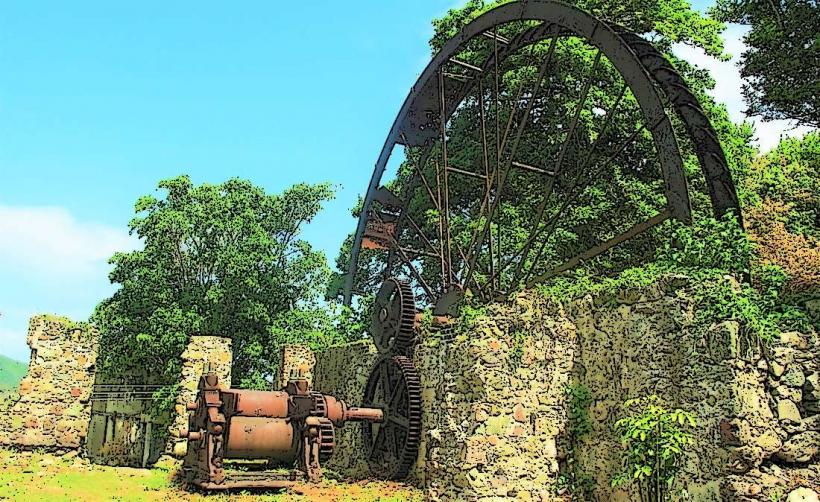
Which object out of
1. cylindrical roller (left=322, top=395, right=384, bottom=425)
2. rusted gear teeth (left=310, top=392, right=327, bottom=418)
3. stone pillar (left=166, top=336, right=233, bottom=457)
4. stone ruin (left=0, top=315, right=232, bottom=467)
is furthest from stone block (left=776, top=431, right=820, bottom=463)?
stone ruin (left=0, top=315, right=232, bottom=467)

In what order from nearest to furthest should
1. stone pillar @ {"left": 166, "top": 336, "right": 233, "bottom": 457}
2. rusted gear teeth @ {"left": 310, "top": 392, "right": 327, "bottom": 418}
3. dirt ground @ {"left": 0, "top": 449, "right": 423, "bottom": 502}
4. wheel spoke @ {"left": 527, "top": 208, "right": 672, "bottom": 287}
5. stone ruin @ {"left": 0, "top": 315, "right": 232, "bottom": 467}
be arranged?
1. wheel spoke @ {"left": 527, "top": 208, "right": 672, "bottom": 287}
2. dirt ground @ {"left": 0, "top": 449, "right": 423, "bottom": 502}
3. rusted gear teeth @ {"left": 310, "top": 392, "right": 327, "bottom": 418}
4. stone pillar @ {"left": 166, "top": 336, "right": 233, "bottom": 457}
5. stone ruin @ {"left": 0, "top": 315, "right": 232, "bottom": 467}

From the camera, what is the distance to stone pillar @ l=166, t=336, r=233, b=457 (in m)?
13.8

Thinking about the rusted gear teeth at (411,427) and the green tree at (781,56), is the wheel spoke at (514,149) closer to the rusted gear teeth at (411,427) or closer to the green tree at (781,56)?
the rusted gear teeth at (411,427)

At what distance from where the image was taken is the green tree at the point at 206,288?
19266mm

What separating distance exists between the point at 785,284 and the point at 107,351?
17.3m

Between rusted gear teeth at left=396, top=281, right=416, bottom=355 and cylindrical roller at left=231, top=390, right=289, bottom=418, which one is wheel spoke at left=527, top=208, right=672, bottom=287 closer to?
rusted gear teeth at left=396, top=281, right=416, bottom=355

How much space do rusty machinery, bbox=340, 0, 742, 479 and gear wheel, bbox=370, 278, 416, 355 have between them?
2 centimetres

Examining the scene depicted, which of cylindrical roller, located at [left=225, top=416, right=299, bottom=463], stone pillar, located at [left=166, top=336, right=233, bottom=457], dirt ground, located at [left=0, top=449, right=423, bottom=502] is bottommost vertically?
dirt ground, located at [left=0, top=449, right=423, bottom=502]

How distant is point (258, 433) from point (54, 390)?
22.2 feet

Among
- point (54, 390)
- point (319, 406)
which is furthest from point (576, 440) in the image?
point (54, 390)

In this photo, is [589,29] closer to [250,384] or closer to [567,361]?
[567,361]

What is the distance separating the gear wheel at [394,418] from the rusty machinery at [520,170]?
25mm

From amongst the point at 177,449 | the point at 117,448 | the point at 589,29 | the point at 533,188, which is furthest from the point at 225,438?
the point at 117,448

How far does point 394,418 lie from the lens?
11.6 m
